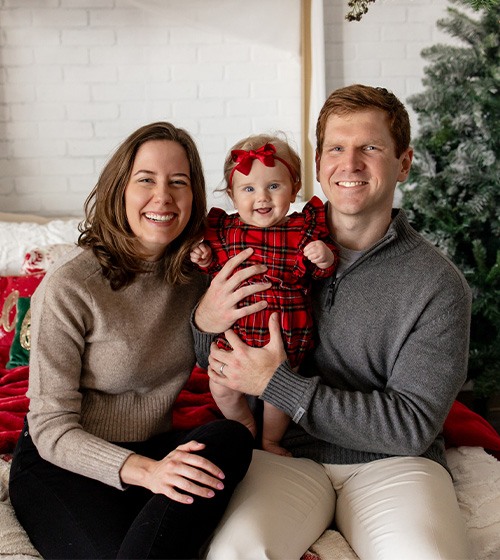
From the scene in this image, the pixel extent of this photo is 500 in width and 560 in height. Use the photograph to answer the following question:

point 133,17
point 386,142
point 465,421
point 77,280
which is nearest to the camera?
point 77,280

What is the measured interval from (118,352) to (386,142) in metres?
0.84

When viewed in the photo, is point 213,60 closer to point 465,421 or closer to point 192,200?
point 192,200

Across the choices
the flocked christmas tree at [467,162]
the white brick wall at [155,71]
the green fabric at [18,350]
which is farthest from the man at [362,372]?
the white brick wall at [155,71]

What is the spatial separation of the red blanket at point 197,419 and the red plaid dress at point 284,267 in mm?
352

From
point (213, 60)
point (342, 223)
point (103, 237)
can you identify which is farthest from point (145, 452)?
point (213, 60)

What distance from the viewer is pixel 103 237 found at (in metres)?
1.69

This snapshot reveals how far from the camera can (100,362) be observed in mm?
1637

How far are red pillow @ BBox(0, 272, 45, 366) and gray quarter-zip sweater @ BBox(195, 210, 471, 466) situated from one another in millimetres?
1105

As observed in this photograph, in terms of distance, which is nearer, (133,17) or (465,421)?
(465,421)

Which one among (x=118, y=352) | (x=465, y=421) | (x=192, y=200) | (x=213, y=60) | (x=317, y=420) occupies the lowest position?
(x=465, y=421)

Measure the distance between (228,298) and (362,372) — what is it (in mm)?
383

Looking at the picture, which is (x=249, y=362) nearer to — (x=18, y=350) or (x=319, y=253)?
(x=319, y=253)

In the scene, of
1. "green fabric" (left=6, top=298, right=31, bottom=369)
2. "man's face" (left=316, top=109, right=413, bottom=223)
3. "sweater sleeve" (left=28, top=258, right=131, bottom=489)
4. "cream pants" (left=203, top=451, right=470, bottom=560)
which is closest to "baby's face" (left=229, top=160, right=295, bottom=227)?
"man's face" (left=316, top=109, right=413, bottom=223)

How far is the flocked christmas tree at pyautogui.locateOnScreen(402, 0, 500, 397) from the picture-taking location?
9.23 feet
